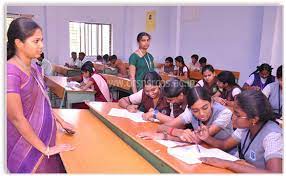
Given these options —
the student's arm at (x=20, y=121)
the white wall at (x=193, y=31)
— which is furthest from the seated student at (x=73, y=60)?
the student's arm at (x=20, y=121)

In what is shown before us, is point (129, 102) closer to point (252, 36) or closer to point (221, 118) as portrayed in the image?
point (221, 118)

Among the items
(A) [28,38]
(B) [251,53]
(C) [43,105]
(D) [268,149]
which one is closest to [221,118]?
(D) [268,149]

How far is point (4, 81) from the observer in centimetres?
127

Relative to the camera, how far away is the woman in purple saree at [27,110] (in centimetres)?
129

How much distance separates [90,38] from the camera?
814 centimetres

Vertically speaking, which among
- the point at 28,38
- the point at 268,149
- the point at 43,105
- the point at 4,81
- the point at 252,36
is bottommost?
the point at 268,149

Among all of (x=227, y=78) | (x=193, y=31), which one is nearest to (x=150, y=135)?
(x=227, y=78)

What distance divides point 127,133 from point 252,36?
14.6 feet

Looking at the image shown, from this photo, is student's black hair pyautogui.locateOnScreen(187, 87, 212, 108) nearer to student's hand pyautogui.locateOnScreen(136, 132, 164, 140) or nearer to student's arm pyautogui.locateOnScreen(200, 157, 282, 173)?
student's hand pyautogui.locateOnScreen(136, 132, 164, 140)

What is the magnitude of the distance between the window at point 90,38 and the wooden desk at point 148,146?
18.3ft

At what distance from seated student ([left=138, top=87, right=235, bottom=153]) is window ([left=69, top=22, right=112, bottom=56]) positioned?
6436 mm

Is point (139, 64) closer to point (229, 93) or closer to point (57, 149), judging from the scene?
point (229, 93)

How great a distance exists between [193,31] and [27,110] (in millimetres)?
6207

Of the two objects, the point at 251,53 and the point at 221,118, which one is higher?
the point at 251,53
